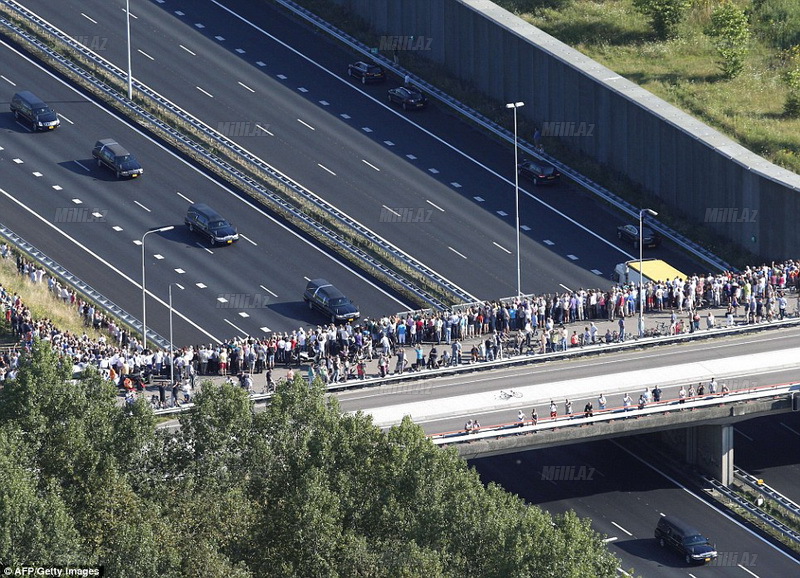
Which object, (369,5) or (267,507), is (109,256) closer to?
(369,5)

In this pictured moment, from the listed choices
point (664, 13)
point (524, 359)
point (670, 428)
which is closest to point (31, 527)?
point (524, 359)

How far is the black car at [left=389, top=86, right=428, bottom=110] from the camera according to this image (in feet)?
403

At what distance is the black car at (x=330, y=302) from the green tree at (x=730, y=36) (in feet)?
104

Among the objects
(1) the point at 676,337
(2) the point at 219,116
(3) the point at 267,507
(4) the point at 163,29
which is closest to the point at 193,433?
(3) the point at 267,507

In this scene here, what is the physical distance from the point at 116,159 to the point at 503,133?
76.0ft

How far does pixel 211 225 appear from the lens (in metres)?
109

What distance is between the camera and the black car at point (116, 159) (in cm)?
11444

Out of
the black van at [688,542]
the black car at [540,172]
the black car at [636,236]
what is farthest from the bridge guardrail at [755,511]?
the black car at [540,172]

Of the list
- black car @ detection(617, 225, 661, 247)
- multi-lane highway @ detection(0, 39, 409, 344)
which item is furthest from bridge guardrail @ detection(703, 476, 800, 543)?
black car @ detection(617, 225, 661, 247)

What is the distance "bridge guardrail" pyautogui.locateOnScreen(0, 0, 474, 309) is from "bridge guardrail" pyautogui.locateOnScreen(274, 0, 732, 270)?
13.4m

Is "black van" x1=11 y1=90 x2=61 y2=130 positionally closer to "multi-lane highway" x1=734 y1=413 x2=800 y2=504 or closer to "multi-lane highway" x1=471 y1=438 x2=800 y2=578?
"multi-lane highway" x1=471 y1=438 x2=800 y2=578

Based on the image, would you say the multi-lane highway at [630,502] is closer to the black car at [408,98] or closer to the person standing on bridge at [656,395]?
the person standing on bridge at [656,395]

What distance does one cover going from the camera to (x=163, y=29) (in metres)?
130

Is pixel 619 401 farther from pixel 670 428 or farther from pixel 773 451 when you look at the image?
pixel 773 451
